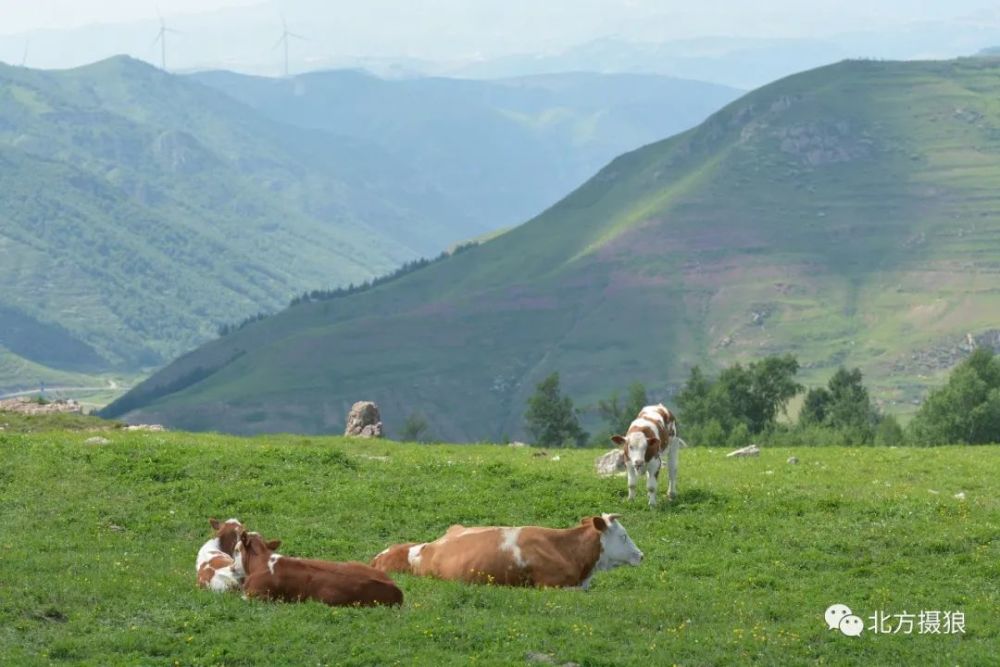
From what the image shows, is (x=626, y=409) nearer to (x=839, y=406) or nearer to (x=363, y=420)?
(x=839, y=406)

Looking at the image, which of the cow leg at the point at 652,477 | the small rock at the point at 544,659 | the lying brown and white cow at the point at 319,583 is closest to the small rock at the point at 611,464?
the cow leg at the point at 652,477

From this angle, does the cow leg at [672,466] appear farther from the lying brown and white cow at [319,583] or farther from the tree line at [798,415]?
the tree line at [798,415]

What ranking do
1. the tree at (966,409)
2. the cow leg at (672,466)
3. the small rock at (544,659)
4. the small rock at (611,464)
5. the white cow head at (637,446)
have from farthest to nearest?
the tree at (966,409)
the small rock at (611,464)
the cow leg at (672,466)
the white cow head at (637,446)
the small rock at (544,659)

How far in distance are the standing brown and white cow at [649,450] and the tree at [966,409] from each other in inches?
2048

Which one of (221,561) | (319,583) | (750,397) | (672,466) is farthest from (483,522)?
(750,397)

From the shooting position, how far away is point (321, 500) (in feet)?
102

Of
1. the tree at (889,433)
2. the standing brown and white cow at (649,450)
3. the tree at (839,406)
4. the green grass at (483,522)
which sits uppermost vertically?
the standing brown and white cow at (649,450)

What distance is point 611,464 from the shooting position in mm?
35531

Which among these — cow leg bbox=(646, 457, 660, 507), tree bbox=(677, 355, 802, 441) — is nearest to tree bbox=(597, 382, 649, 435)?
tree bbox=(677, 355, 802, 441)

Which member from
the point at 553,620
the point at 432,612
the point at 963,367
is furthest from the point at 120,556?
the point at 963,367

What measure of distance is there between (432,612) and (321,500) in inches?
394

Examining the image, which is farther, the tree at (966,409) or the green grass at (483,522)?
the tree at (966,409)

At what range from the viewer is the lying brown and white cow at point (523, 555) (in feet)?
80.3

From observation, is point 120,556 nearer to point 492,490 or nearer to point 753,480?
point 492,490
